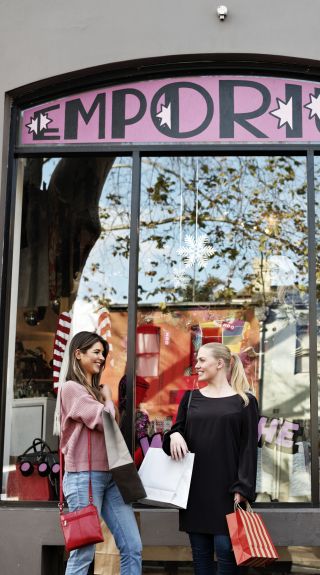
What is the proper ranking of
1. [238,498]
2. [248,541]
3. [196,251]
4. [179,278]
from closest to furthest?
1. [248,541]
2. [238,498]
3. [196,251]
4. [179,278]

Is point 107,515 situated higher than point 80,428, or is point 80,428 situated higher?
point 80,428

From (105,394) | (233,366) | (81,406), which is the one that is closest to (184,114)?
(233,366)

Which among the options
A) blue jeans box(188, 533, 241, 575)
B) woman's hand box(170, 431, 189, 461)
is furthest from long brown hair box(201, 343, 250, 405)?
blue jeans box(188, 533, 241, 575)

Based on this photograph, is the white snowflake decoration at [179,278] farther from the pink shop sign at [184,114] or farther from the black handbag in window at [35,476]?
the black handbag in window at [35,476]

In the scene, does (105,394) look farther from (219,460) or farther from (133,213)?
(133,213)

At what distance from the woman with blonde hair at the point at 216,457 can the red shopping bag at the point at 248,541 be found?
0.12 metres

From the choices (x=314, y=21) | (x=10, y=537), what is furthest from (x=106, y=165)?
(x=10, y=537)

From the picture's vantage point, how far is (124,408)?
580 centimetres

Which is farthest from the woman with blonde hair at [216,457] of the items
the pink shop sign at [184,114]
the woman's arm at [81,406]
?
the pink shop sign at [184,114]

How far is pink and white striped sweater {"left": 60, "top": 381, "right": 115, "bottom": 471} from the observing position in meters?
4.25

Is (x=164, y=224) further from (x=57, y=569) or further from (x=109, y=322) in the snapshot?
(x=57, y=569)

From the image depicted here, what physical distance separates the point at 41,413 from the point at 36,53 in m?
2.98

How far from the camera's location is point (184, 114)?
5.79 metres

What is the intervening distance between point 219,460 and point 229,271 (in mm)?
3810
